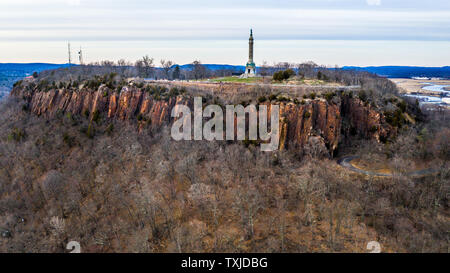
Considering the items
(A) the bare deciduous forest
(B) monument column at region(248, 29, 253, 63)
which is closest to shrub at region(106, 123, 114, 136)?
(A) the bare deciduous forest

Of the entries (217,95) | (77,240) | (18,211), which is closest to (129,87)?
(217,95)

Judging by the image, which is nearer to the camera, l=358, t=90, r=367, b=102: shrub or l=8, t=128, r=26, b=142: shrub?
l=358, t=90, r=367, b=102: shrub

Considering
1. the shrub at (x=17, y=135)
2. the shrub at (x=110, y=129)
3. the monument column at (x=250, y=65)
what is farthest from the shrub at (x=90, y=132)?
the monument column at (x=250, y=65)

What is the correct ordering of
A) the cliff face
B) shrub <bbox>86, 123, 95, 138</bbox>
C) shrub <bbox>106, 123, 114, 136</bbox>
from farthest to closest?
1. shrub <bbox>106, 123, 114, 136</bbox>
2. shrub <bbox>86, 123, 95, 138</bbox>
3. the cliff face

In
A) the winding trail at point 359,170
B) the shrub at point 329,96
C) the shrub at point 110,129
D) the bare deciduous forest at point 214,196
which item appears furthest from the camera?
the shrub at point 110,129

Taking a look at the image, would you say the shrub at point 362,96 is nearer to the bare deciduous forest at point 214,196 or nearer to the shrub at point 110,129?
the bare deciduous forest at point 214,196

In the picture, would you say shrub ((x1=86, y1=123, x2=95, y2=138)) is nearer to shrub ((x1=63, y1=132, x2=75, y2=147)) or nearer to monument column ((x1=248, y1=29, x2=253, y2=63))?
shrub ((x1=63, y1=132, x2=75, y2=147))

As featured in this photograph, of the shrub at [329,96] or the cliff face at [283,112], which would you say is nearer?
the cliff face at [283,112]

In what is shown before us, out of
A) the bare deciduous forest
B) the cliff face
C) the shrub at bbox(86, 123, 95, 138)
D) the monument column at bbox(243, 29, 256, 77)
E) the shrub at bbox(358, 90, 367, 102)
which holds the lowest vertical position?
the bare deciduous forest

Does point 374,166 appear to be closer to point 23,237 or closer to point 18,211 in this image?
point 23,237
